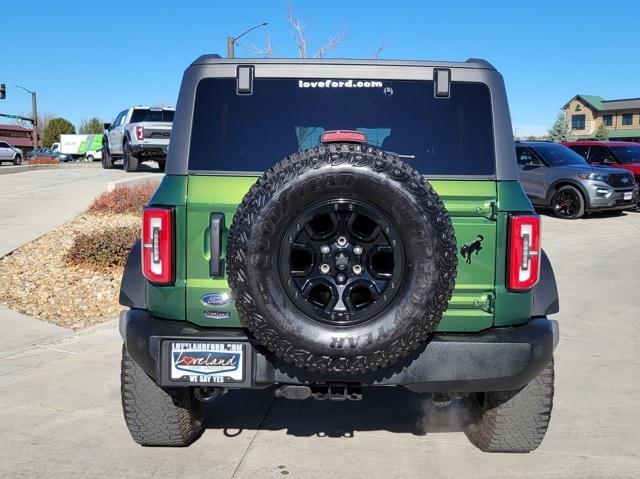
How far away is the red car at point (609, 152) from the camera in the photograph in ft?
59.4

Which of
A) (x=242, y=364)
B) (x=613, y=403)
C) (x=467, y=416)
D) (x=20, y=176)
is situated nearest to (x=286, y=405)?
(x=467, y=416)

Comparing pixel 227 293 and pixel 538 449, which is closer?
pixel 227 293

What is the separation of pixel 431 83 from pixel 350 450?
6.82ft

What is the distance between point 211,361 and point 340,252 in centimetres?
80

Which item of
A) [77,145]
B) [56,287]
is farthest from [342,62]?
[77,145]

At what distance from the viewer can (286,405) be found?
15.5ft

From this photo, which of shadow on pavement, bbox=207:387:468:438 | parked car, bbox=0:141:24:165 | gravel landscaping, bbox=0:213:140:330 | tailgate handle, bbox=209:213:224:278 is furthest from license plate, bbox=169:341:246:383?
parked car, bbox=0:141:24:165

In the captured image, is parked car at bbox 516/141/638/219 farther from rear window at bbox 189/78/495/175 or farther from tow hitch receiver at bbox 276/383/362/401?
tow hitch receiver at bbox 276/383/362/401

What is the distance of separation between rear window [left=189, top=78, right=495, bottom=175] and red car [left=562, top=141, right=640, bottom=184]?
1591 cm

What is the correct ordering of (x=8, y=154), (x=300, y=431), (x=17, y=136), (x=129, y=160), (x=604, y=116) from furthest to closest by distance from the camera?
(x=17, y=136), (x=604, y=116), (x=8, y=154), (x=129, y=160), (x=300, y=431)

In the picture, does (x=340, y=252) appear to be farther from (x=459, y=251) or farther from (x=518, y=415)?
(x=518, y=415)

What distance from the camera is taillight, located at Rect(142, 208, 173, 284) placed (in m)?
3.24

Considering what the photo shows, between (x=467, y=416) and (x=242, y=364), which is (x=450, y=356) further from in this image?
(x=467, y=416)

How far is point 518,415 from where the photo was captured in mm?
3678
